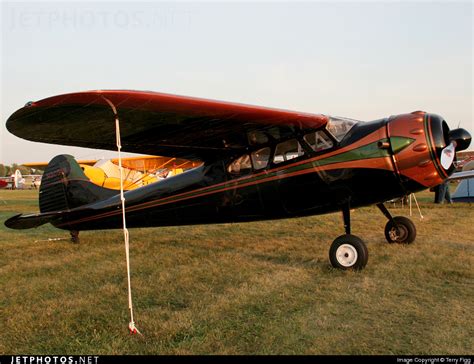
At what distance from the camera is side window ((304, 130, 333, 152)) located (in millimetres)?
5688

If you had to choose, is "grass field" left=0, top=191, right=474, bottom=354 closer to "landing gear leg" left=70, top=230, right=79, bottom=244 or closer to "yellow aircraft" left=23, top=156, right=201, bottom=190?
"landing gear leg" left=70, top=230, right=79, bottom=244

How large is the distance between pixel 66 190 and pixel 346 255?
5.89 meters

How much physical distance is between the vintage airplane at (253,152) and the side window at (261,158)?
0.06 feet

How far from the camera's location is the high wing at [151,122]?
12.3 ft

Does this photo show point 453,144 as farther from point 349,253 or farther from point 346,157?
point 349,253

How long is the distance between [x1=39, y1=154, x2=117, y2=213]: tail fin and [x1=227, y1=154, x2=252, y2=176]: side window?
3.01 meters

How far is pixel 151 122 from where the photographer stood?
5.02 metres

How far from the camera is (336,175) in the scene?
5.52 m

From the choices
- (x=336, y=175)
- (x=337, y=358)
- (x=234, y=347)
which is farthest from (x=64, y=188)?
(x=337, y=358)

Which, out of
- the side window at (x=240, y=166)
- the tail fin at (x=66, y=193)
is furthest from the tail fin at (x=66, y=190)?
the side window at (x=240, y=166)

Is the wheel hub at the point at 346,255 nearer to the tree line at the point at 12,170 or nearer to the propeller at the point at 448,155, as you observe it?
the propeller at the point at 448,155

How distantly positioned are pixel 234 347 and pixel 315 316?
1.04 meters

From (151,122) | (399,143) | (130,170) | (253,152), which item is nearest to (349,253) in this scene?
(399,143)

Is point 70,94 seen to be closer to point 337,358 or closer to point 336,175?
point 337,358
